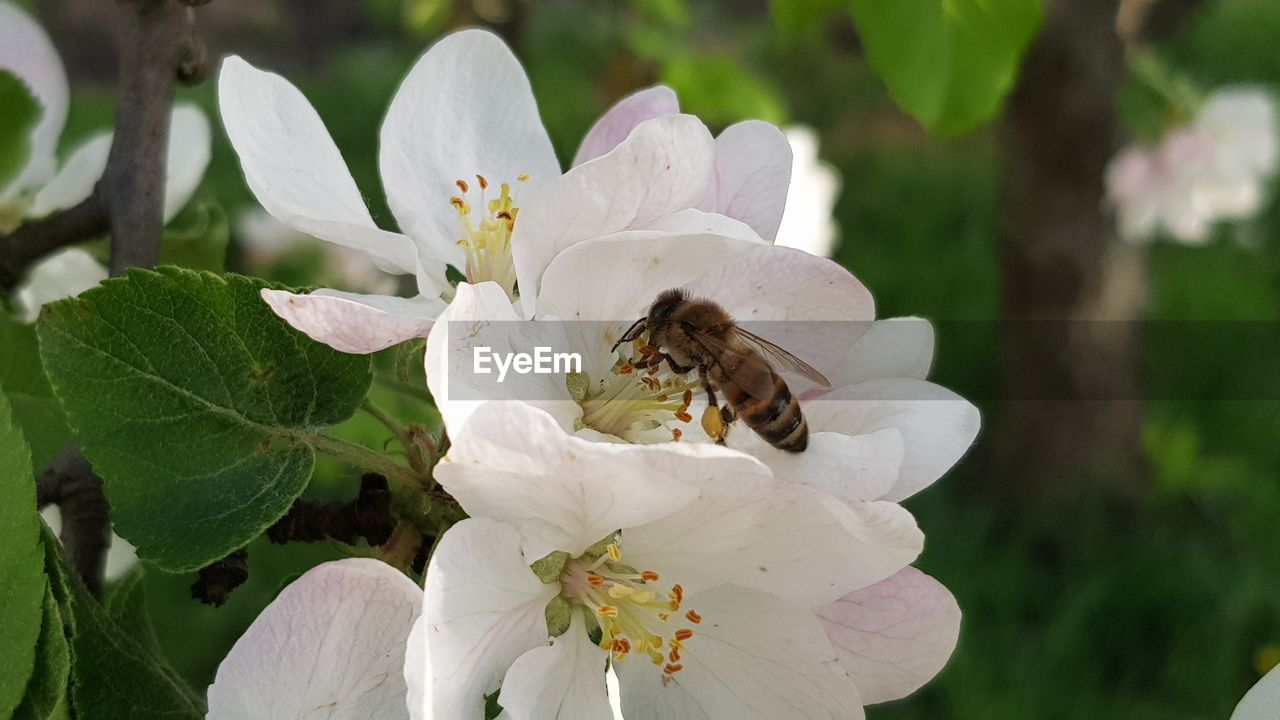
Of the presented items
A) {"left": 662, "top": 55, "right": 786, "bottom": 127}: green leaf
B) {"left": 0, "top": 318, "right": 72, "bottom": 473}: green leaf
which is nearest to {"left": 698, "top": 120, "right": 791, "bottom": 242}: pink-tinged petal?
{"left": 0, "top": 318, "right": 72, "bottom": 473}: green leaf

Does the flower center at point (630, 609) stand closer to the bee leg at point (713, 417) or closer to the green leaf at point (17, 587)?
the bee leg at point (713, 417)

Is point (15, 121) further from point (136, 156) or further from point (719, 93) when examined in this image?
point (719, 93)

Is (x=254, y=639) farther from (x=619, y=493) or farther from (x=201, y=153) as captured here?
(x=201, y=153)

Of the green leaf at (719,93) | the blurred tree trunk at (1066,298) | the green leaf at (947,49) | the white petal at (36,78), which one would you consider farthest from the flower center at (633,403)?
the blurred tree trunk at (1066,298)

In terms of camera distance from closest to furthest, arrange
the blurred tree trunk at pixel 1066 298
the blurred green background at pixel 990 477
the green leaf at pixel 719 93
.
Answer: the green leaf at pixel 719 93, the blurred green background at pixel 990 477, the blurred tree trunk at pixel 1066 298

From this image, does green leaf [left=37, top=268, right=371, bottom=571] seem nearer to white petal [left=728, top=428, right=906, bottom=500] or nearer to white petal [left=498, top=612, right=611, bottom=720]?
white petal [left=498, top=612, right=611, bottom=720]

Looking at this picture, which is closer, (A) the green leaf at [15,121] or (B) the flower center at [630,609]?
(B) the flower center at [630,609]

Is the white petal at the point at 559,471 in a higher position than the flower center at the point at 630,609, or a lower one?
higher
